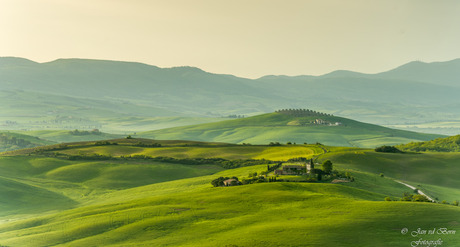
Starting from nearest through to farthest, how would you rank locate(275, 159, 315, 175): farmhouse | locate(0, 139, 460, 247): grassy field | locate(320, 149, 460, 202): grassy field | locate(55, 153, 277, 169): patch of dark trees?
1. locate(0, 139, 460, 247): grassy field
2. locate(275, 159, 315, 175): farmhouse
3. locate(320, 149, 460, 202): grassy field
4. locate(55, 153, 277, 169): patch of dark trees

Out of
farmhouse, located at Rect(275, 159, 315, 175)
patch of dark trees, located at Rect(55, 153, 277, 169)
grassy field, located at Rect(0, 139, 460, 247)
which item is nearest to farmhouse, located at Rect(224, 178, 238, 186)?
grassy field, located at Rect(0, 139, 460, 247)

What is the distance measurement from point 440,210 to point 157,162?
11638cm

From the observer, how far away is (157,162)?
170250 mm

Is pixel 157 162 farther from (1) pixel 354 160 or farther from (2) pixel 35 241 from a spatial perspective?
(2) pixel 35 241

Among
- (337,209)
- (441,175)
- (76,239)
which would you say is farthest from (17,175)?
(441,175)

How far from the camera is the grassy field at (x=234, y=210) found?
61406mm

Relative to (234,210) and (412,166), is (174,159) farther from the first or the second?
(234,210)

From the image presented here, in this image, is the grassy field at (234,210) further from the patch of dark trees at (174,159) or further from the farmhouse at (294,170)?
the patch of dark trees at (174,159)

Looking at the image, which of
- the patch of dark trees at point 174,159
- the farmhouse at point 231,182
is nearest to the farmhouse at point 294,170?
the farmhouse at point 231,182

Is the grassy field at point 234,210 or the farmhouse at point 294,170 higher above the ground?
the farmhouse at point 294,170

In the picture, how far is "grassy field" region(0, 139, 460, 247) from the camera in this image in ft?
201

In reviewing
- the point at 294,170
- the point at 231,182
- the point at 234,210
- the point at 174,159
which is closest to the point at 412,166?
the point at 294,170

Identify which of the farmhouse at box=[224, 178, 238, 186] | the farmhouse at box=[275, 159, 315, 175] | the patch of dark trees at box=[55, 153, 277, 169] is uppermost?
the farmhouse at box=[275, 159, 315, 175]

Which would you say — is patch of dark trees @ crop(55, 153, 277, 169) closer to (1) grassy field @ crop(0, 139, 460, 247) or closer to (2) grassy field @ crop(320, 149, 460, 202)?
(1) grassy field @ crop(0, 139, 460, 247)
